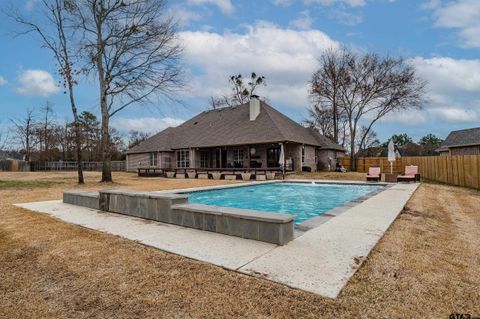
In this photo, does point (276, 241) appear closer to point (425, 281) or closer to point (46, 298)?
point (425, 281)

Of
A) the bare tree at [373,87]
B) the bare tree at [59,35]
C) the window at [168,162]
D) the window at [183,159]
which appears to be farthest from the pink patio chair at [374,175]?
the window at [168,162]

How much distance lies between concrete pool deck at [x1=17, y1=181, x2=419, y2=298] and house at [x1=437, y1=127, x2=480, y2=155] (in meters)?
27.7

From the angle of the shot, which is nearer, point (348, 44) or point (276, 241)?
point (276, 241)

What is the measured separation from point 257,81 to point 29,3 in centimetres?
2487

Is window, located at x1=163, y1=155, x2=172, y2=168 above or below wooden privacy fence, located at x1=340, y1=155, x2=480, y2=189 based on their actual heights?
above

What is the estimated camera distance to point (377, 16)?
12477 mm

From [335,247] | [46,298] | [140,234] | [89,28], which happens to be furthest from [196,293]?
[89,28]

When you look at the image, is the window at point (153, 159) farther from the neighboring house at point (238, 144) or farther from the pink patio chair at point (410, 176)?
the pink patio chair at point (410, 176)

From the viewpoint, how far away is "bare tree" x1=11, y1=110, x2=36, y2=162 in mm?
38531

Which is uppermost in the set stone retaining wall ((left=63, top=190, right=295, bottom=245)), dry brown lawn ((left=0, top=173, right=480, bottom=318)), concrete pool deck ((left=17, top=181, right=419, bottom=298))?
stone retaining wall ((left=63, top=190, right=295, bottom=245))

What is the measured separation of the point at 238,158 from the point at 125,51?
12.3 meters

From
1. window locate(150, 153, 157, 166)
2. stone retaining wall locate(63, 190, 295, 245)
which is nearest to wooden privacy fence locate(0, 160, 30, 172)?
window locate(150, 153, 157, 166)

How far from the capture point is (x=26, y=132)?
1553 inches

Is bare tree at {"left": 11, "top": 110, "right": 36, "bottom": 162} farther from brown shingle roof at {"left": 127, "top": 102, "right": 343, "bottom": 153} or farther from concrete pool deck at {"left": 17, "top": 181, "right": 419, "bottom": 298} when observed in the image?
concrete pool deck at {"left": 17, "top": 181, "right": 419, "bottom": 298}
